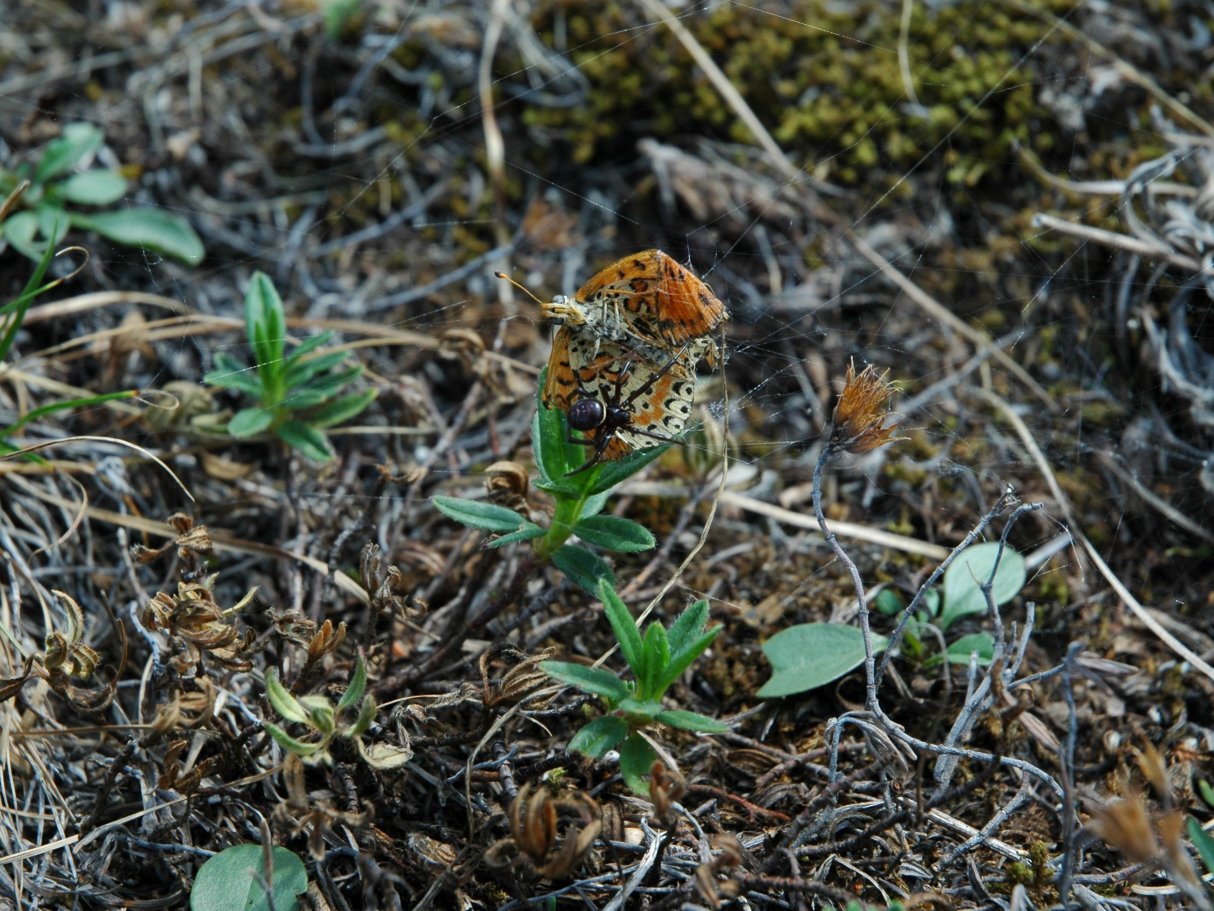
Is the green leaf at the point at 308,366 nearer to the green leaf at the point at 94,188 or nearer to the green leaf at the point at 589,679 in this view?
the green leaf at the point at 94,188

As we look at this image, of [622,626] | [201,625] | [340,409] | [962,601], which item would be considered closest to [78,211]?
[340,409]

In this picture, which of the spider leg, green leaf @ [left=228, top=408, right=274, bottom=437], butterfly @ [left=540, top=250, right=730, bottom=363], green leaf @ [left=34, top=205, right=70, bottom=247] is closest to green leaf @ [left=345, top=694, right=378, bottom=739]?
the spider leg

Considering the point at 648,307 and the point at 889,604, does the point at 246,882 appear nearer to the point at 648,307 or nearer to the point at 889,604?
the point at 648,307

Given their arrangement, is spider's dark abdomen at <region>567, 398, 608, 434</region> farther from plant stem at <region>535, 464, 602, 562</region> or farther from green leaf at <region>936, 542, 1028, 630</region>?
green leaf at <region>936, 542, 1028, 630</region>

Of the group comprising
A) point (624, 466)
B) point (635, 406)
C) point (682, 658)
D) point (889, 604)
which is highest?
point (635, 406)

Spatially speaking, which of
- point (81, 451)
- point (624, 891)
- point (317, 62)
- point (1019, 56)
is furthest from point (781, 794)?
point (317, 62)

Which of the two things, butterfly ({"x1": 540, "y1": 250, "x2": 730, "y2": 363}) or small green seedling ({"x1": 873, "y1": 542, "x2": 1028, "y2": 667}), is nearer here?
butterfly ({"x1": 540, "y1": 250, "x2": 730, "y2": 363})

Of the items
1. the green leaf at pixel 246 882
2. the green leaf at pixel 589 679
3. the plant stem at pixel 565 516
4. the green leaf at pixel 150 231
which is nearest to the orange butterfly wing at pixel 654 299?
the plant stem at pixel 565 516
